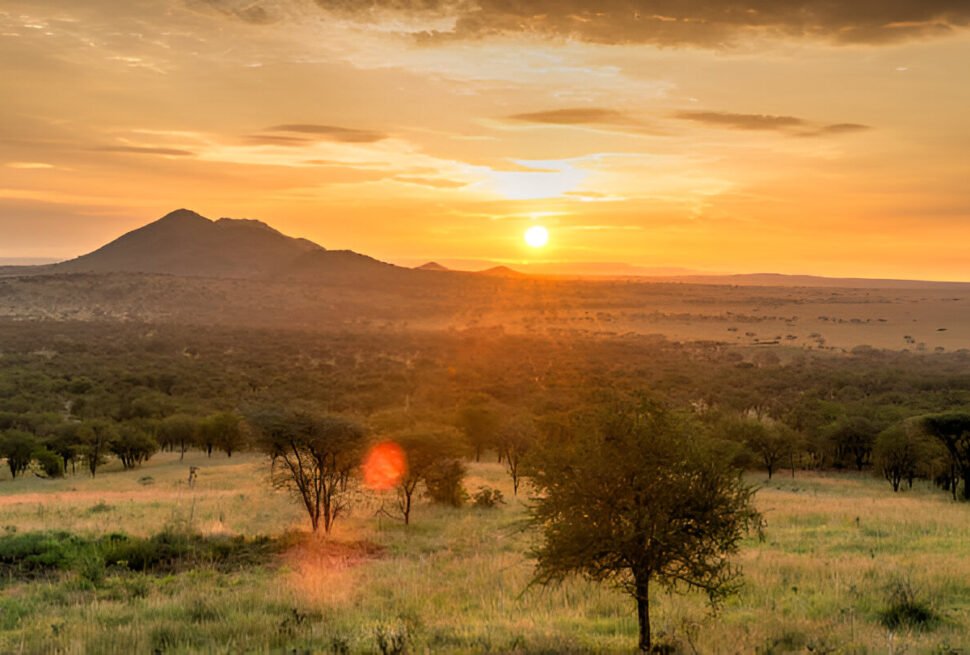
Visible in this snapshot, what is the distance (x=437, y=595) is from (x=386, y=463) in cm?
1446

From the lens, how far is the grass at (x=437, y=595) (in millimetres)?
10820

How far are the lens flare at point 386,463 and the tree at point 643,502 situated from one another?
1760cm

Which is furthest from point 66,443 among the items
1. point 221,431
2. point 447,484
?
point 447,484

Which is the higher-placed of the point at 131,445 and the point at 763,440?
the point at 763,440

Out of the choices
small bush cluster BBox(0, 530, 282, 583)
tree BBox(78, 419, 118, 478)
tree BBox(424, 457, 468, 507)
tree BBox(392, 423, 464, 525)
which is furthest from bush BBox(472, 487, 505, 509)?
tree BBox(78, 419, 118, 478)

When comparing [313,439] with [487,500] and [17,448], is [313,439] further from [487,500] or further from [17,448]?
[17,448]

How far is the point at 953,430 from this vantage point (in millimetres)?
34094

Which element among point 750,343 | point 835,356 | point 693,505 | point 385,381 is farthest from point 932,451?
point 750,343

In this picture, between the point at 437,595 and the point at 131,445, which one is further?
the point at 131,445

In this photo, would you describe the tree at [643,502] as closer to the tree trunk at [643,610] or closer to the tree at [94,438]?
the tree trunk at [643,610]

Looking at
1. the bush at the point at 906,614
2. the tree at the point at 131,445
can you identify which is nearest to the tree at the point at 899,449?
the bush at the point at 906,614

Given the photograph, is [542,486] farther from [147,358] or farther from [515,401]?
[147,358]

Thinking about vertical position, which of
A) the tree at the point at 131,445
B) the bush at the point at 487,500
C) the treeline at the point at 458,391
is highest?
the treeline at the point at 458,391

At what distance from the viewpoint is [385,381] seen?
79438mm
